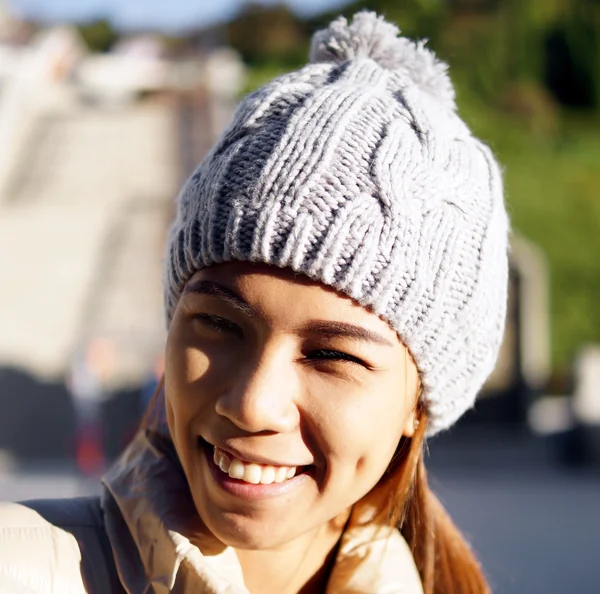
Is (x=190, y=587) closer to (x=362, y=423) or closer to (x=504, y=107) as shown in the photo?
(x=362, y=423)

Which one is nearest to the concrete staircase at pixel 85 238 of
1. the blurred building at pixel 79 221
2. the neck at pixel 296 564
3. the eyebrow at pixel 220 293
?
the blurred building at pixel 79 221

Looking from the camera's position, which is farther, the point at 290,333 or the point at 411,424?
the point at 411,424

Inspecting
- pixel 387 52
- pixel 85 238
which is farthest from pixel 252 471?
pixel 85 238

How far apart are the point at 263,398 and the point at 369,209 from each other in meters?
0.39

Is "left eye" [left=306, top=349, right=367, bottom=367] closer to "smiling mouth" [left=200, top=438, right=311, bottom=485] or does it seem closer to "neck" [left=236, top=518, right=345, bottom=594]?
"smiling mouth" [left=200, top=438, right=311, bottom=485]

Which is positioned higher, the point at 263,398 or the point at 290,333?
the point at 290,333

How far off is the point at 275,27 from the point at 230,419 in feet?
109

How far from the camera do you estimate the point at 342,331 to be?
62.2 inches

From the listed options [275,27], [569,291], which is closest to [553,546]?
[569,291]

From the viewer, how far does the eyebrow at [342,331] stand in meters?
1.56

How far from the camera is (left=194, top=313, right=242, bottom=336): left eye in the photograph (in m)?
1.61

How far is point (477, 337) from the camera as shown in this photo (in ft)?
5.89

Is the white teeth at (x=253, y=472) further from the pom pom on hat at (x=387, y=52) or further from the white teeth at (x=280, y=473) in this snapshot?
the pom pom on hat at (x=387, y=52)

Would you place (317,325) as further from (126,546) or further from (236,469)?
(126,546)
